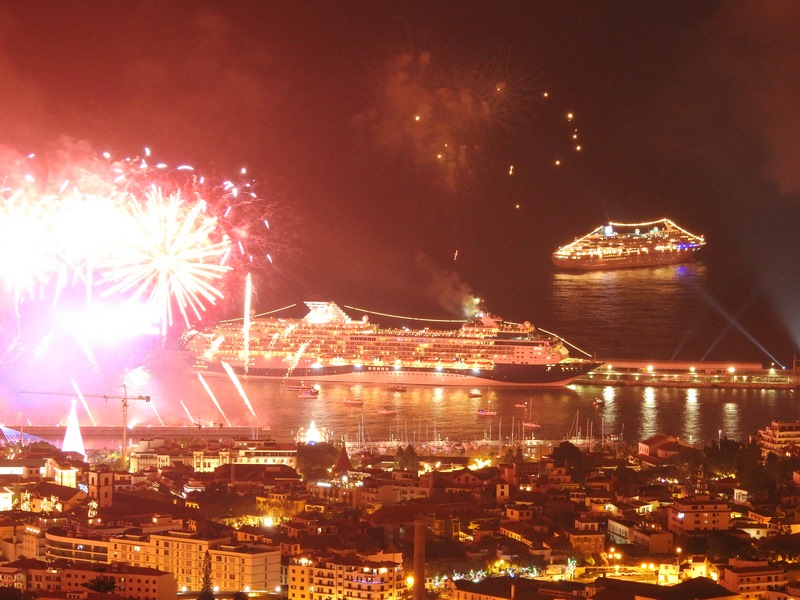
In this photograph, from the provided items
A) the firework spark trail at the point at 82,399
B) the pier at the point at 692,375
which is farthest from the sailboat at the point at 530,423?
the firework spark trail at the point at 82,399

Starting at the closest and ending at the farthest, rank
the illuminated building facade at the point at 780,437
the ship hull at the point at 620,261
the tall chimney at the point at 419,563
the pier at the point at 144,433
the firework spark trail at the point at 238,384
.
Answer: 1. the tall chimney at the point at 419,563
2. the illuminated building facade at the point at 780,437
3. the pier at the point at 144,433
4. the firework spark trail at the point at 238,384
5. the ship hull at the point at 620,261

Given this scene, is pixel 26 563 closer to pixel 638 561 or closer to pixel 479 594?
pixel 479 594

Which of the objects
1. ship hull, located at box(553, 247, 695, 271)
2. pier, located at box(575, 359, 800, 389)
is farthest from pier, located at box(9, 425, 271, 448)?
ship hull, located at box(553, 247, 695, 271)

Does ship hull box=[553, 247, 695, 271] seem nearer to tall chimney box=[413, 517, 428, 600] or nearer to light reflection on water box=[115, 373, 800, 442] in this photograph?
light reflection on water box=[115, 373, 800, 442]

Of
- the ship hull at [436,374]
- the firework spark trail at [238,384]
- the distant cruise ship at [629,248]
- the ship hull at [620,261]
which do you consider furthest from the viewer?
the distant cruise ship at [629,248]

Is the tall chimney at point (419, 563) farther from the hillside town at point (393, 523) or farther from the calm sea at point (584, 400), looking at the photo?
the calm sea at point (584, 400)

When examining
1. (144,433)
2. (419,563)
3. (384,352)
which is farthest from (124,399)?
(384,352)

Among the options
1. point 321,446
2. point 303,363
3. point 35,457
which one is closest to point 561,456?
point 321,446
